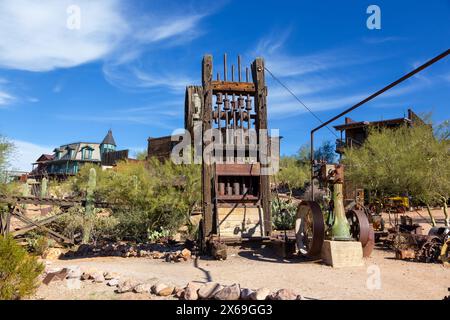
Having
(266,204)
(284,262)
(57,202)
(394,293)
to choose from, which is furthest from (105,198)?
(394,293)

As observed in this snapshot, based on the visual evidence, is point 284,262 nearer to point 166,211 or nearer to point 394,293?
point 394,293

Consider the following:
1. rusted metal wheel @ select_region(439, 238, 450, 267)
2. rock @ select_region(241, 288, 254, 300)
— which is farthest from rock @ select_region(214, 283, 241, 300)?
rusted metal wheel @ select_region(439, 238, 450, 267)

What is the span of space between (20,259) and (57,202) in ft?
33.7

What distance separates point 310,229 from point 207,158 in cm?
352

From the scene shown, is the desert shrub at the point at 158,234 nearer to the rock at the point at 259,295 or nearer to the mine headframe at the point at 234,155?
the mine headframe at the point at 234,155

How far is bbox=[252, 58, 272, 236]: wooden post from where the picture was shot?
1127cm

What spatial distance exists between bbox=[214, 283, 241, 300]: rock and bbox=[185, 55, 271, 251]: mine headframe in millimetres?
4966

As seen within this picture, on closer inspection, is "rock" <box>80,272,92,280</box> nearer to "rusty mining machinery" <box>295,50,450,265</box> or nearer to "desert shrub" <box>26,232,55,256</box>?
"rusty mining machinery" <box>295,50,450,265</box>

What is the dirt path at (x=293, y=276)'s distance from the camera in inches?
241

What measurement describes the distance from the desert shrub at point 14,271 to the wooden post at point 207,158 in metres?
5.29

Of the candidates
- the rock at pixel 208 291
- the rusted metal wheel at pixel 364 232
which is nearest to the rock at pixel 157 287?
the rock at pixel 208 291

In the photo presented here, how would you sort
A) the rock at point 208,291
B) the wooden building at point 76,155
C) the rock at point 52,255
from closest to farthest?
the rock at point 208,291 → the rock at point 52,255 → the wooden building at point 76,155

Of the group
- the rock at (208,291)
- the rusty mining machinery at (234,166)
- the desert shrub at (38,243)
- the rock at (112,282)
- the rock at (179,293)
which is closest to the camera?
the rock at (208,291)
